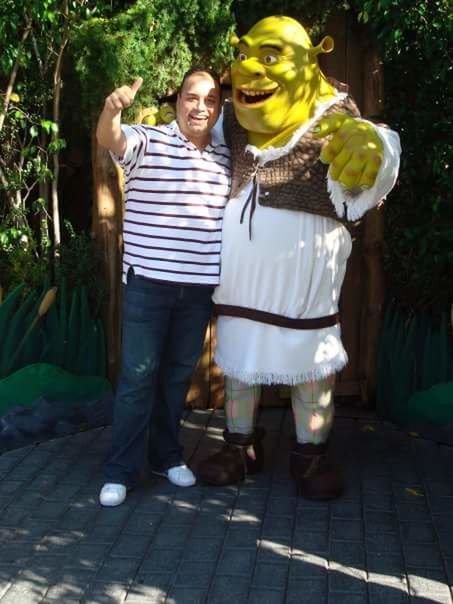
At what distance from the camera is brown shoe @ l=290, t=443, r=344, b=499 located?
3.87 meters

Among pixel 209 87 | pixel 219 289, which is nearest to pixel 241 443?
pixel 219 289

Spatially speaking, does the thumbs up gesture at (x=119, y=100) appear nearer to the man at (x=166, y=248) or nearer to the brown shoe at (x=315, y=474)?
the man at (x=166, y=248)

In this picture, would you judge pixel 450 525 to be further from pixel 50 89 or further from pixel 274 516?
pixel 50 89

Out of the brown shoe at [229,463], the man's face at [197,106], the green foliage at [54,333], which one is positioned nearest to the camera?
the man's face at [197,106]

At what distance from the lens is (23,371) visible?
4609 millimetres

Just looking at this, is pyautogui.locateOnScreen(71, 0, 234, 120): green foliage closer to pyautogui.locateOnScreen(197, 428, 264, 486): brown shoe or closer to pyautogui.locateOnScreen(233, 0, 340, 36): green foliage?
pyautogui.locateOnScreen(233, 0, 340, 36): green foliage

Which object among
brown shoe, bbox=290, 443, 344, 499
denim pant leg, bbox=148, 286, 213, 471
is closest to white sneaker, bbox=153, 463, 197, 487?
denim pant leg, bbox=148, 286, 213, 471

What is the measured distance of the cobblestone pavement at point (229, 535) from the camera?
10.2 ft

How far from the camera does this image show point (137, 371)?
3.75 metres

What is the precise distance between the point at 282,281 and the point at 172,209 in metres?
0.57

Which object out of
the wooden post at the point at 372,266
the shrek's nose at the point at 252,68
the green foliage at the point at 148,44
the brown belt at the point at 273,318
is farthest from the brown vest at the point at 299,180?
the wooden post at the point at 372,266

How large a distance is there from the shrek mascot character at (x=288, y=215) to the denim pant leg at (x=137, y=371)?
313mm

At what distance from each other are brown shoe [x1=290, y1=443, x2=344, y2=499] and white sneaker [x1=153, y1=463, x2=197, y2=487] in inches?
20.0

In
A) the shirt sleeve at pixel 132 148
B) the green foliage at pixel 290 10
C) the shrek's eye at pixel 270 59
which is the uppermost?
the green foliage at pixel 290 10
